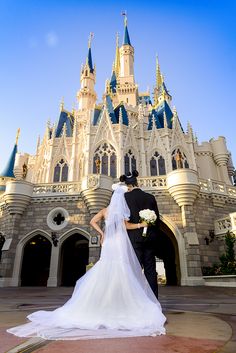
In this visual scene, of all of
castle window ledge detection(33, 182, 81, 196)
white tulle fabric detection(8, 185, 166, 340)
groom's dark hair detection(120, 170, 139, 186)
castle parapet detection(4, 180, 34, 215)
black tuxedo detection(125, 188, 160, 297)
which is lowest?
white tulle fabric detection(8, 185, 166, 340)

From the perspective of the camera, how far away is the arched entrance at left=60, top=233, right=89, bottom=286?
18.5 meters

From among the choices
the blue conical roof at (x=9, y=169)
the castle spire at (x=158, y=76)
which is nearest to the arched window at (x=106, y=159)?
the blue conical roof at (x=9, y=169)

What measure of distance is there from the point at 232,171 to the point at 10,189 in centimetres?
2432

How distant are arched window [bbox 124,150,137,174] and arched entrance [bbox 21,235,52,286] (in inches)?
401

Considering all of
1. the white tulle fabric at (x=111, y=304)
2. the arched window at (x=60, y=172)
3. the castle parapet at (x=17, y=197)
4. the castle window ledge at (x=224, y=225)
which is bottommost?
the white tulle fabric at (x=111, y=304)

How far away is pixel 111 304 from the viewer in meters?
3.16

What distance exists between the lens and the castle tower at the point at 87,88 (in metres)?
33.2

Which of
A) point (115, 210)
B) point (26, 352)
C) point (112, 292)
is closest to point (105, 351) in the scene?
point (26, 352)

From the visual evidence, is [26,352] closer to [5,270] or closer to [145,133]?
[5,270]

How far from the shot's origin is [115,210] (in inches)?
161

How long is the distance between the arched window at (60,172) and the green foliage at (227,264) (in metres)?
16.3

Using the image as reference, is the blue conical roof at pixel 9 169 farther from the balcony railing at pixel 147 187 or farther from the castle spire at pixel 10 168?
the balcony railing at pixel 147 187

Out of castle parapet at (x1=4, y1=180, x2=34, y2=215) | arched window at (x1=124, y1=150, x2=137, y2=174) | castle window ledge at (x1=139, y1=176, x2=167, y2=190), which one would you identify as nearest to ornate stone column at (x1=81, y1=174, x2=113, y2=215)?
castle window ledge at (x1=139, y1=176, x2=167, y2=190)

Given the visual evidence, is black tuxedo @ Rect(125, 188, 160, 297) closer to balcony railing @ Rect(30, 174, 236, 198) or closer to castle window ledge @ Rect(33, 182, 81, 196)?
balcony railing @ Rect(30, 174, 236, 198)
